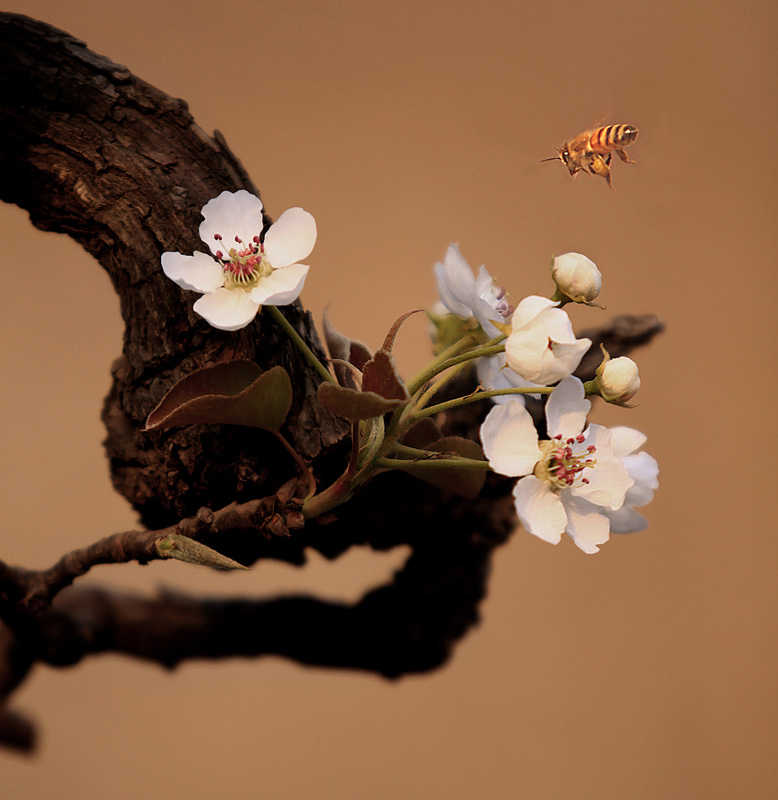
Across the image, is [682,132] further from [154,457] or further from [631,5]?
[154,457]

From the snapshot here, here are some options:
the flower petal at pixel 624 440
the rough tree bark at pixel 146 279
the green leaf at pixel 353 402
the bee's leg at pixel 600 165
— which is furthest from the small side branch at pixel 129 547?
the bee's leg at pixel 600 165

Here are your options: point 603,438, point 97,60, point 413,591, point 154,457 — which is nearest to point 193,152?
point 97,60

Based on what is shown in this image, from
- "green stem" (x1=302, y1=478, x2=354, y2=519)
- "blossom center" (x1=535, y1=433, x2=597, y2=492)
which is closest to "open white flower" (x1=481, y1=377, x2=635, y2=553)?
"blossom center" (x1=535, y1=433, x2=597, y2=492)

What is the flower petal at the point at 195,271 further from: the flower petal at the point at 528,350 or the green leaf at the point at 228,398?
the flower petal at the point at 528,350

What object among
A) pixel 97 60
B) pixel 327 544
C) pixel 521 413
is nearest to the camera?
pixel 521 413

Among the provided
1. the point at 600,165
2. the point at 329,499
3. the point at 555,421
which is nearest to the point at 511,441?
the point at 555,421

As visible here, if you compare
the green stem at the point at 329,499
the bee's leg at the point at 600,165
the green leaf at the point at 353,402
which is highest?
the bee's leg at the point at 600,165

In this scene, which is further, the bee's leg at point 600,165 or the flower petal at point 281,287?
the bee's leg at point 600,165
